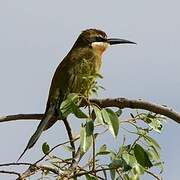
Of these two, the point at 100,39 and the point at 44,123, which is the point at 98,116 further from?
the point at 100,39

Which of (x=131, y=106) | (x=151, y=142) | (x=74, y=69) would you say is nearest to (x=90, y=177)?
(x=151, y=142)

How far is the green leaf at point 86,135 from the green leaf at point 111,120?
4 cm

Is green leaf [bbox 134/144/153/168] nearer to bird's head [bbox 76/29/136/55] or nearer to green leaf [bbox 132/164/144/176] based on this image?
green leaf [bbox 132/164/144/176]

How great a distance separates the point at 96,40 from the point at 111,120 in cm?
234

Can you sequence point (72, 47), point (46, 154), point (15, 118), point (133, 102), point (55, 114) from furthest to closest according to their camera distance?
point (72, 47) < point (55, 114) < point (15, 118) < point (133, 102) < point (46, 154)

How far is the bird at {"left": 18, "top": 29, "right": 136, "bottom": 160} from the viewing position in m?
2.84

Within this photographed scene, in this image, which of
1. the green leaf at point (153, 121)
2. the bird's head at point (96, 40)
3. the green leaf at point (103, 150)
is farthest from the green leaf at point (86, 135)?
the bird's head at point (96, 40)

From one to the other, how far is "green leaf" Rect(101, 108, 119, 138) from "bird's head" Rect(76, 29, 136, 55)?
2109 mm

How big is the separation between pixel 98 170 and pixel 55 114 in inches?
50.7

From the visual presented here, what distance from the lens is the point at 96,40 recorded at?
13.2ft

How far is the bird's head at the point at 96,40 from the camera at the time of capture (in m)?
3.96

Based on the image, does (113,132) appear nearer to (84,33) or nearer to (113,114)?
→ (113,114)

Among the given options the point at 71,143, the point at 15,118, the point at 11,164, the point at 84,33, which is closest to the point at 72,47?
the point at 84,33

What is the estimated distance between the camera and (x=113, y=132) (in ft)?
5.47
